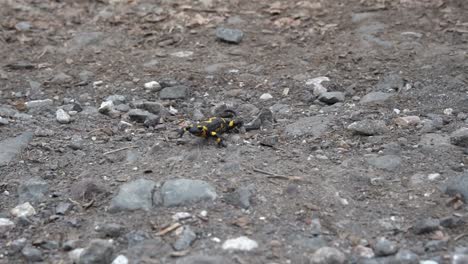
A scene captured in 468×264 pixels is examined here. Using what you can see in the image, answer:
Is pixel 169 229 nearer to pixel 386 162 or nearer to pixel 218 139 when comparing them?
pixel 218 139

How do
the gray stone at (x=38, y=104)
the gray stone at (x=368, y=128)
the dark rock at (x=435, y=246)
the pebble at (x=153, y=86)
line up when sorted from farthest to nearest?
the pebble at (x=153, y=86) → the gray stone at (x=38, y=104) → the gray stone at (x=368, y=128) → the dark rock at (x=435, y=246)

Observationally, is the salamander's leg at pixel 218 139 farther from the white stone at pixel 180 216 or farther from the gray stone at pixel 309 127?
the white stone at pixel 180 216

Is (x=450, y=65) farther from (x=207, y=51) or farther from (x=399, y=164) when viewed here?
(x=207, y=51)

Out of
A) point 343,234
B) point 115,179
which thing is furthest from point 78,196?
point 343,234

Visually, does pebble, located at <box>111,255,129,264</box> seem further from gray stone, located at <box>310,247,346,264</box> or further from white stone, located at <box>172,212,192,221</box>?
gray stone, located at <box>310,247,346,264</box>

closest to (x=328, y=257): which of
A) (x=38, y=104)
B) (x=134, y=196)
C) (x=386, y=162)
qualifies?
(x=386, y=162)

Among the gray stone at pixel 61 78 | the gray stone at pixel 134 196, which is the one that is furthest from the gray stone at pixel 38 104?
the gray stone at pixel 134 196
